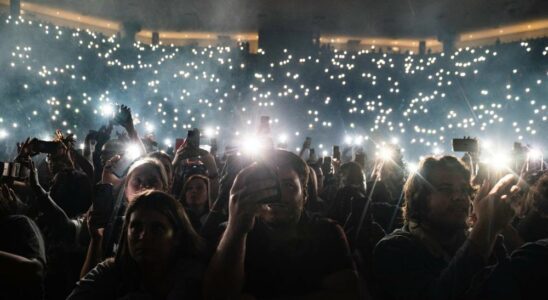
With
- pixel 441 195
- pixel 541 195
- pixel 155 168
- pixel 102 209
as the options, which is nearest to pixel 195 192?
pixel 155 168

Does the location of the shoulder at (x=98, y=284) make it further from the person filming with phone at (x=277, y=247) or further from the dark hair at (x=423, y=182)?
the dark hair at (x=423, y=182)

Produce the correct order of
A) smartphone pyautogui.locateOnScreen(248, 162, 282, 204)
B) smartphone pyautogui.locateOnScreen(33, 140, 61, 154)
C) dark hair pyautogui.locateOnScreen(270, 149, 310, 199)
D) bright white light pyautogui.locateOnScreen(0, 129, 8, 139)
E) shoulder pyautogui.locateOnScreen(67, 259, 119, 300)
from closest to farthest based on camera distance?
smartphone pyautogui.locateOnScreen(248, 162, 282, 204) → shoulder pyautogui.locateOnScreen(67, 259, 119, 300) → dark hair pyautogui.locateOnScreen(270, 149, 310, 199) → smartphone pyautogui.locateOnScreen(33, 140, 61, 154) → bright white light pyautogui.locateOnScreen(0, 129, 8, 139)

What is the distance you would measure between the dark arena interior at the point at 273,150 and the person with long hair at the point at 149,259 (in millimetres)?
12

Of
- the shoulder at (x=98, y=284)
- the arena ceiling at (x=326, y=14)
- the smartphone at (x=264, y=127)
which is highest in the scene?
the arena ceiling at (x=326, y=14)

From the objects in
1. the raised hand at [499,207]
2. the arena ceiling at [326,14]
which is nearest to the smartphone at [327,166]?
the raised hand at [499,207]

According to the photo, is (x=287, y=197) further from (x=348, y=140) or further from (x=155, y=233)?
(x=348, y=140)

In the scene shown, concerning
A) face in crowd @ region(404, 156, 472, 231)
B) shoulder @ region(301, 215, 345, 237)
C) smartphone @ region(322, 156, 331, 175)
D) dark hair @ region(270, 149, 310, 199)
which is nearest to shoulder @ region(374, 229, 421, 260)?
face in crowd @ region(404, 156, 472, 231)

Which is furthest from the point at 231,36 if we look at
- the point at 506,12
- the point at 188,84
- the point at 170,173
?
the point at 170,173

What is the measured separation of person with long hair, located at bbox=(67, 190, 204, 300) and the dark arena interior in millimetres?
12

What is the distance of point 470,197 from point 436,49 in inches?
1618

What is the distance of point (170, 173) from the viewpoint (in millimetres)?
4707

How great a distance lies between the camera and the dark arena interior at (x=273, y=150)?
2.70m

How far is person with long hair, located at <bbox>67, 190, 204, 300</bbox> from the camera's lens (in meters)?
2.71

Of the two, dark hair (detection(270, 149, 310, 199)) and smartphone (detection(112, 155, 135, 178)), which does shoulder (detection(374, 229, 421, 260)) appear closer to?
dark hair (detection(270, 149, 310, 199))
